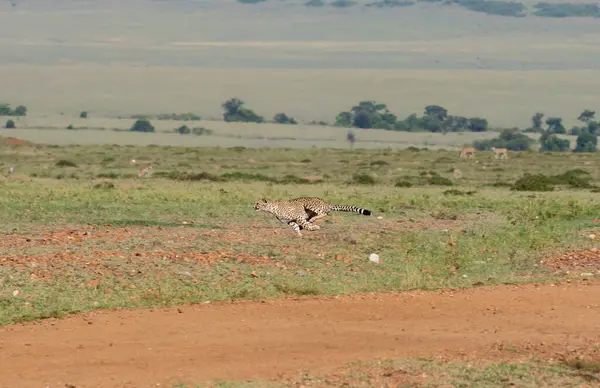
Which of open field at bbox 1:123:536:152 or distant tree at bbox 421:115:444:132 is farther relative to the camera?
distant tree at bbox 421:115:444:132

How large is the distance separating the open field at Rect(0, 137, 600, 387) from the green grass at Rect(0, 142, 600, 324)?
0.04 meters

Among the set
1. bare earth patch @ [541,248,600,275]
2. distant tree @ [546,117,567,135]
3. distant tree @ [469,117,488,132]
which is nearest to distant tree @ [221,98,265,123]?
distant tree @ [469,117,488,132]

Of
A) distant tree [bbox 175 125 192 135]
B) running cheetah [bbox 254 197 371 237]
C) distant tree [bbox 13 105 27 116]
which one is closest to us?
running cheetah [bbox 254 197 371 237]

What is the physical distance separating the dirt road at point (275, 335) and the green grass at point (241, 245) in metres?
0.81

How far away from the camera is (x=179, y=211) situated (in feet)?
74.7

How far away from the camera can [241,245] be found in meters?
17.3

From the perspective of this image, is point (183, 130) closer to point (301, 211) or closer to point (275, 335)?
point (301, 211)

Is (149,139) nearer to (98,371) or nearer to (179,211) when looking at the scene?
(179,211)

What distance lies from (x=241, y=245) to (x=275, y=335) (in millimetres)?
5596

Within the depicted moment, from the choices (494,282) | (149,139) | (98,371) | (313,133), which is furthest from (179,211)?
(313,133)

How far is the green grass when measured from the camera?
13922 mm

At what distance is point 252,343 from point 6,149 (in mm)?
46345

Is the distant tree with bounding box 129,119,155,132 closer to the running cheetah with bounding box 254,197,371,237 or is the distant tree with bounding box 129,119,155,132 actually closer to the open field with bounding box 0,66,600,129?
the open field with bounding box 0,66,600,129

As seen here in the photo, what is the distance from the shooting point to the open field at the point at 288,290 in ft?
35.0
